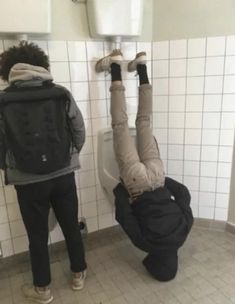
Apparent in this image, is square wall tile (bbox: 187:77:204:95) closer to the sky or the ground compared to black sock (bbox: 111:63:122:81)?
closer to the ground

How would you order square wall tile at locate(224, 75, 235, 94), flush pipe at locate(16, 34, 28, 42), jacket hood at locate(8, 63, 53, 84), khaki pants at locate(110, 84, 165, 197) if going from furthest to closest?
square wall tile at locate(224, 75, 235, 94) → khaki pants at locate(110, 84, 165, 197) → flush pipe at locate(16, 34, 28, 42) → jacket hood at locate(8, 63, 53, 84)

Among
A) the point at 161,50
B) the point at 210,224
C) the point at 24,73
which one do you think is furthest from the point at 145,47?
the point at 210,224

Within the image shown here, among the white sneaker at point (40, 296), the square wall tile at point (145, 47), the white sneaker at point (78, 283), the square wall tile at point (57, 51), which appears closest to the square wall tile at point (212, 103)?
the square wall tile at point (145, 47)

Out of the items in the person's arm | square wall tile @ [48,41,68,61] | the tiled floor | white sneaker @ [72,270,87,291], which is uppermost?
square wall tile @ [48,41,68,61]

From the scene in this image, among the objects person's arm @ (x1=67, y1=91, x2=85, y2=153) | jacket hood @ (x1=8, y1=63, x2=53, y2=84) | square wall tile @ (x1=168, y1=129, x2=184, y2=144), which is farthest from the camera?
square wall tile @ (x1=168, y1=129, x2=184, y2=144)

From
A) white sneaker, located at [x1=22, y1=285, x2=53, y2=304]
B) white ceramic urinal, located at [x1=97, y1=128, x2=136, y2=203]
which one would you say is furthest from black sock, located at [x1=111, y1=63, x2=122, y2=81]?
white sneaker, located at [x1=22, y1=285, x2=53, y2=304]

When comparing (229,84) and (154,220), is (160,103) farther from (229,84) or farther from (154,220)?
(154,220)

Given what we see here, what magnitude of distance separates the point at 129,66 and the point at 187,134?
62 centimetres

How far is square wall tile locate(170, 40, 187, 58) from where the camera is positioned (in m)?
1.76

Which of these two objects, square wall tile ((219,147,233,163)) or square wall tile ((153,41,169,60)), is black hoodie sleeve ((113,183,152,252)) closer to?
square wall tile ((219,147,233,163))

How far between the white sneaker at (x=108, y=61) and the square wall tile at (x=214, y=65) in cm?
59

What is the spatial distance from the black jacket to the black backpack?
467 millimetres

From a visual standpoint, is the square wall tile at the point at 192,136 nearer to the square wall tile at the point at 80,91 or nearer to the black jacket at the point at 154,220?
the black jacket at the point at 154,220

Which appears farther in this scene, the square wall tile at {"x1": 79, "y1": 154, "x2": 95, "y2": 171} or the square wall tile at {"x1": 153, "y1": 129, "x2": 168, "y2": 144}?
the square wall tile at {"x1": 153, "y1": 129, "x2": 168, "y2": 144}
